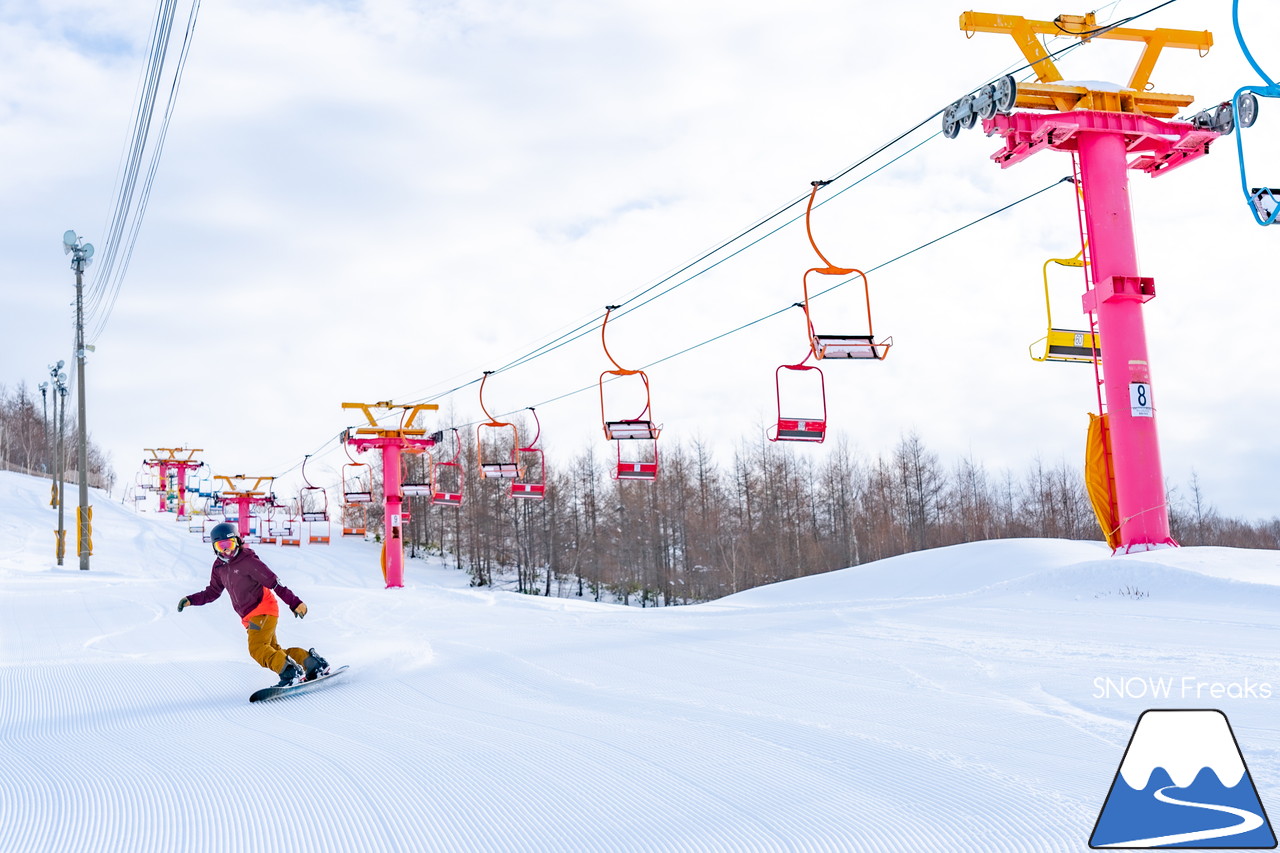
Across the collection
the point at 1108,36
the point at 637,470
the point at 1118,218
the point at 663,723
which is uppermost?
the point at 1108,36

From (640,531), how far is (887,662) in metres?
49.2

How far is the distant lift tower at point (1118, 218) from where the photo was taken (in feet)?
43.3

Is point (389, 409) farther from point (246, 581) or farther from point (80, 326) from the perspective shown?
point (246, 581)

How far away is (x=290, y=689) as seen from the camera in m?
7.31

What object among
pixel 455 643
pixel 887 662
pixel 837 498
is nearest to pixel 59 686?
pixel 455 643

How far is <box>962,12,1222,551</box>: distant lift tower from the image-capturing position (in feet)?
43.3

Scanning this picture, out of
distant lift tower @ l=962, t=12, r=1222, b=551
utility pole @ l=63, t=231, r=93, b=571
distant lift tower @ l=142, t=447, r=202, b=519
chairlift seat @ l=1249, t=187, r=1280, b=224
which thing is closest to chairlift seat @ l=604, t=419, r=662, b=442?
distant lift tower @ l=962, t=12, r=1222, b=551

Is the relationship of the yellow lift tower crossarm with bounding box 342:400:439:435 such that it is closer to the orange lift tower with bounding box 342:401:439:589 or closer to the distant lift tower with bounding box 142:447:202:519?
the orange lift tower with bounding box 342:401:439:589

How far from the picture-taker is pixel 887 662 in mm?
7500

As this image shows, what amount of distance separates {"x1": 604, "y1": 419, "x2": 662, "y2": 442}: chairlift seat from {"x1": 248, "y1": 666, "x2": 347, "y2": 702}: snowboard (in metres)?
8.17

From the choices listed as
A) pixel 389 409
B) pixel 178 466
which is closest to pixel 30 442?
pixel 178 466

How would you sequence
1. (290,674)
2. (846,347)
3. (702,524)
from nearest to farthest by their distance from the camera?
(290,674) → (846,347) → (702,524)

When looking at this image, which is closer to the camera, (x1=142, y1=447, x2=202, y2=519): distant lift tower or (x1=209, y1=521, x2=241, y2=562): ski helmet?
(x1=209, y1=521, x2=241, y2=562): ski helmet

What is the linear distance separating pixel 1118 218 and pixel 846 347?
4818 mm
